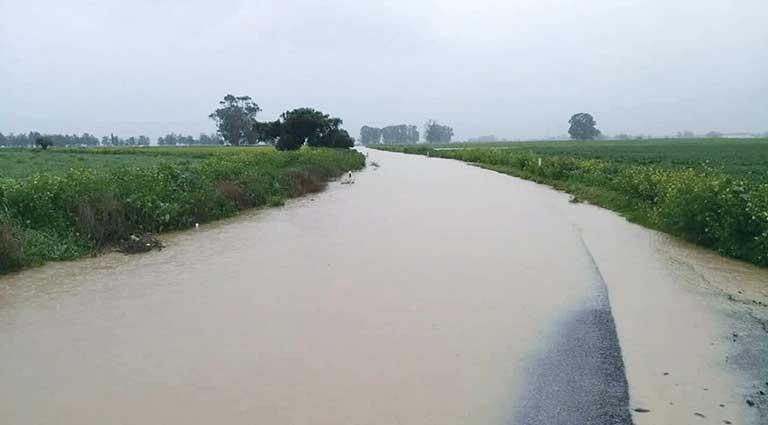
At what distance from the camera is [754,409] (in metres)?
4.09

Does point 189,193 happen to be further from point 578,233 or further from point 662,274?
point 662,274

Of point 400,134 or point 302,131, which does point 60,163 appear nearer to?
point 302,131

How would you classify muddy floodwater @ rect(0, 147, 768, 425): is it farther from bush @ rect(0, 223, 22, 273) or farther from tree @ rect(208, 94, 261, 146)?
tree @ rect(208, 94, 261, 146)

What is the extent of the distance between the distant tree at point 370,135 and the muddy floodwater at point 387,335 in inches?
6523

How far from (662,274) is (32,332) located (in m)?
8.72

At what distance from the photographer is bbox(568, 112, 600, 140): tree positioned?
126 meters

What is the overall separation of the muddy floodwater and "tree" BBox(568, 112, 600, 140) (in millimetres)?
125404

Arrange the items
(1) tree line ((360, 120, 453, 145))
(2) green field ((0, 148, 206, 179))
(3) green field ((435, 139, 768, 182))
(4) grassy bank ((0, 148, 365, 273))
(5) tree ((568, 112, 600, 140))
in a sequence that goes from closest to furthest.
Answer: (4) grassy bank ((0, 148, 365, 273)), (2) green field ((0, 148, 206, 179)), (3) green field ((435, 139, 768, 182)), (5) tree ((568, 112, 600, 140)), (1) tree line ((360, 120, 453, 145))

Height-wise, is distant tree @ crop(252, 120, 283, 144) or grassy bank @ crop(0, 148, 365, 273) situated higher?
distant tree @ crop(252, 120, 283, 144)

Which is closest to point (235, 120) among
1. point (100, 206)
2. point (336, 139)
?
point (336, 139)

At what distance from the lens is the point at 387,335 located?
224 inches

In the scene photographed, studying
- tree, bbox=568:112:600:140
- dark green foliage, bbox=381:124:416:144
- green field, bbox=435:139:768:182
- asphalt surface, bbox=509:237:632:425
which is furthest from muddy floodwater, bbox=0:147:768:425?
dark green foliage, bbox=381:124:416:144

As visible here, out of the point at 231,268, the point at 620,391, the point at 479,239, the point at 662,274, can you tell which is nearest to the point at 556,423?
the point at 620,391

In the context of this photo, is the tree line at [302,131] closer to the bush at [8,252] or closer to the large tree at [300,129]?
the large tree at [300,129]
